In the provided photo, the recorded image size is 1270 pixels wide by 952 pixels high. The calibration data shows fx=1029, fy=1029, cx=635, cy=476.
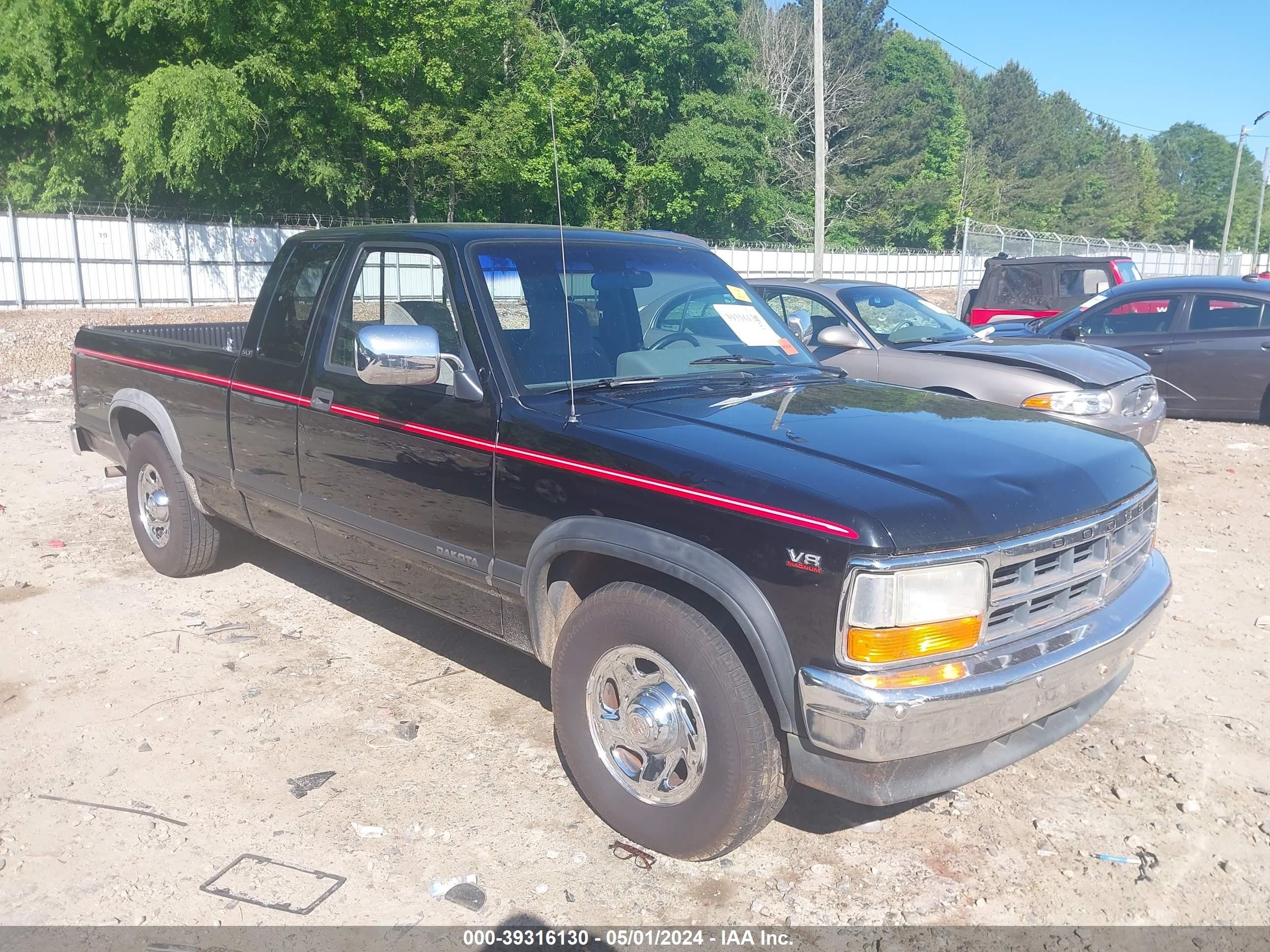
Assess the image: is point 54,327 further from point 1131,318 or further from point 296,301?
point 1131,318

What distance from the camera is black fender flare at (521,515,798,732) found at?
2.88 meters

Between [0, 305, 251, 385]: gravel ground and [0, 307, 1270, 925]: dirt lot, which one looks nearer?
[0, 307, 1270, 925]: dirt lot

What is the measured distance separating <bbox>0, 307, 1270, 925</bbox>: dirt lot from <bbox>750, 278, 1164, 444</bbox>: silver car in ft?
6.83

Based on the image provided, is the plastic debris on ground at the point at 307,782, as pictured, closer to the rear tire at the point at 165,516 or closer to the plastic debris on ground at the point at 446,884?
the plastic debris on ground at the point at 446,884

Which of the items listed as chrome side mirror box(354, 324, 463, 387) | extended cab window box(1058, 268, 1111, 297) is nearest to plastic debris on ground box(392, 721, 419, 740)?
chrome side mirror box(354, 324, 463, 387)

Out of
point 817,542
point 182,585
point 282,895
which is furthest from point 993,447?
point 182,585

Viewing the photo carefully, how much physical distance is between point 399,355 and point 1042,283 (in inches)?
554

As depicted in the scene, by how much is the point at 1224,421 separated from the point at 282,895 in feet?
38.5

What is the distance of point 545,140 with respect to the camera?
35.9 metres

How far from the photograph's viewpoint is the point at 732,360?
4.34 m

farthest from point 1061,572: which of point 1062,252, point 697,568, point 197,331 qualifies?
point 1062,252

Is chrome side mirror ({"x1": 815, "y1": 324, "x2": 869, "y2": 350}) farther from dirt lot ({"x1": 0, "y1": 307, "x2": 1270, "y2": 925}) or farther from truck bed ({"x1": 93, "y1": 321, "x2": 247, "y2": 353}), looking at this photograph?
truck bed ({"x1": 93, "y1": 321, "x2": 247, "y2": 353})

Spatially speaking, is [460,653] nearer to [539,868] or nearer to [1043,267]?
[539,868]

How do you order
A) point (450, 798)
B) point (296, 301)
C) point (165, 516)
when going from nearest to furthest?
point (450, 798), point (296, 301), point (165, 516)
